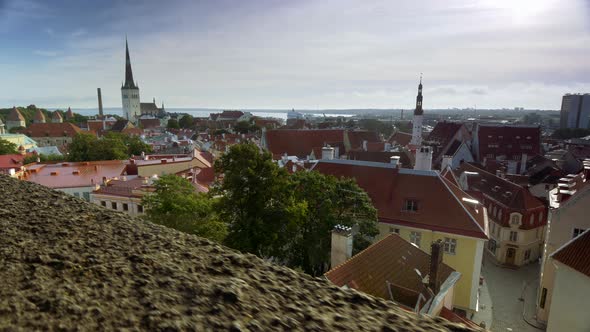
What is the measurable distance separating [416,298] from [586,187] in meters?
11.1

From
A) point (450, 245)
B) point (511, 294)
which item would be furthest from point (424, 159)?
point (511, 294)

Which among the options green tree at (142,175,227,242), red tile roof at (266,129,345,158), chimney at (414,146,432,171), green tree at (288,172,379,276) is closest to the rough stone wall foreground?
green tree at (142,175,227,242)

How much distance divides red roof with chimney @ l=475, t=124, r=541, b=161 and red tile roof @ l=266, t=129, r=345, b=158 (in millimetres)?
20342

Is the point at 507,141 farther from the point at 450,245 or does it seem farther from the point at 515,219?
the point at 450,245

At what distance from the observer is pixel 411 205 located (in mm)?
17328

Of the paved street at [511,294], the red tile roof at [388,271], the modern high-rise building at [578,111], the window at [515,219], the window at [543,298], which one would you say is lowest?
the paved street at [511,294]

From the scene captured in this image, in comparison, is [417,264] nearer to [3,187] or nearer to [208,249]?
[208,249]

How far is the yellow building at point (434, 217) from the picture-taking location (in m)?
16.0

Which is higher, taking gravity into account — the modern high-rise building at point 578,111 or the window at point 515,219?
the modern high-rise building at point 578,111

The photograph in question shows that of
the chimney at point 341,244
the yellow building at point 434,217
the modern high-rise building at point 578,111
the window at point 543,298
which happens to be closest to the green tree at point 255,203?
the chimney at point 341,244

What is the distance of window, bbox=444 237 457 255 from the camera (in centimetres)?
1614

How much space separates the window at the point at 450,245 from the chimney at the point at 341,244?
20.1 feet

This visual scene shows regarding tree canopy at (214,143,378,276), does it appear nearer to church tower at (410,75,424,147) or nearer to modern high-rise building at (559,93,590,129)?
church tower at (410,75,424,147)

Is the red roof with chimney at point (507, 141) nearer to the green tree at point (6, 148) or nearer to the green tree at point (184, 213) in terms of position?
the green tree at point (184, 213)
